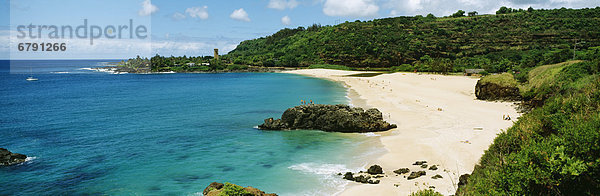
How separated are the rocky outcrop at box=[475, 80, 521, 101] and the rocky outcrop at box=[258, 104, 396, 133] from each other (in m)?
17.3

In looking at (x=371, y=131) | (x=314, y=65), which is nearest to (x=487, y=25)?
(x=314, y=65)

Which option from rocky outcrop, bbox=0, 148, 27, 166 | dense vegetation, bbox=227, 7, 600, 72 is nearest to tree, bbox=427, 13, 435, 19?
dense vegetation, bbox=227, 7, 600, 72

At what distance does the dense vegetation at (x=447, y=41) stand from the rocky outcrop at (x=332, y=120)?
62.3m

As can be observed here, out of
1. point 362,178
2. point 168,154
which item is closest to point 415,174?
point 362,178

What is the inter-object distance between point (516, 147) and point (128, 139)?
78.0 feet

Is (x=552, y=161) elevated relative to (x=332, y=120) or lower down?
elevated

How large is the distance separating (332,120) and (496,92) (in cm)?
2117

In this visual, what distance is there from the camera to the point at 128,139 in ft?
79.8

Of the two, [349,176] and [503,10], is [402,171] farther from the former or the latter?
[503,10]

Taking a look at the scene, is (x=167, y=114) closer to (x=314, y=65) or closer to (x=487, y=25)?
(x=314, y=65)

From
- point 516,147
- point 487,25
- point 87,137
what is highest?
point 487,25

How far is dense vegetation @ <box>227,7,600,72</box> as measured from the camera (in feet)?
323

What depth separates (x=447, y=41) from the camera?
118m

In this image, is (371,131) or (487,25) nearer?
(371,131)
